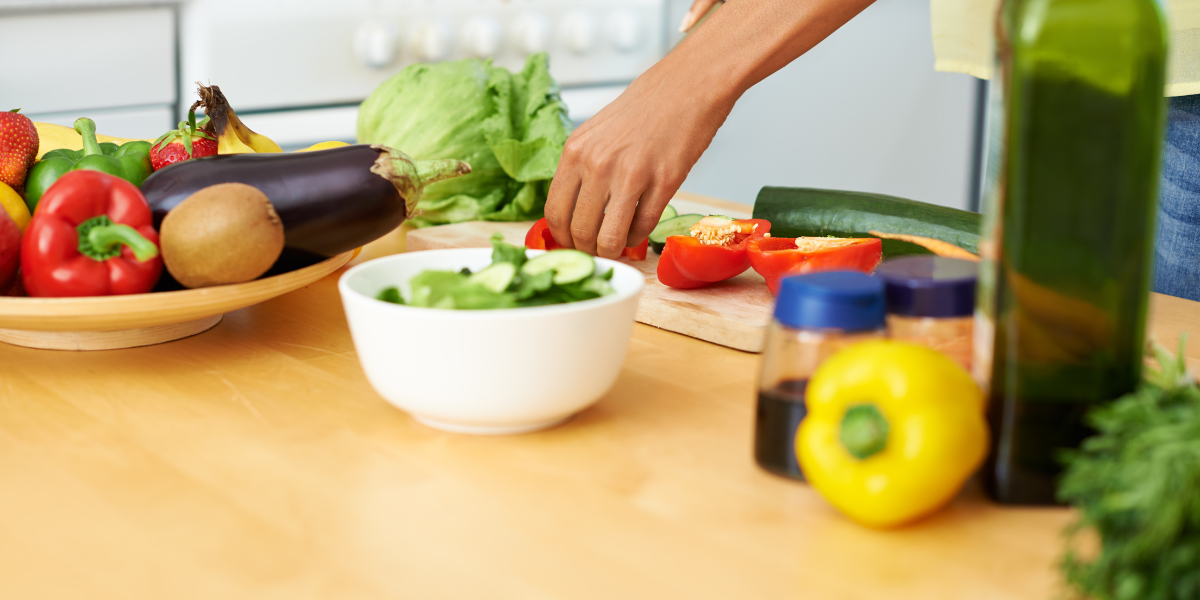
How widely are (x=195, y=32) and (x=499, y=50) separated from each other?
880mm

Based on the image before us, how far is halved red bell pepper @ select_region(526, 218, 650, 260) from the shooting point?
4.20 feet

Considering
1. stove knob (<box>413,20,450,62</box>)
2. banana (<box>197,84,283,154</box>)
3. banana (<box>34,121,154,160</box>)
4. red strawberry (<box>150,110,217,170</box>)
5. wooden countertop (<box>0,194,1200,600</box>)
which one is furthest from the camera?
stove knob (<box>413,20,450,62</box>)

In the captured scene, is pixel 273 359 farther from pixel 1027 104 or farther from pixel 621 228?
pixel 1027 104

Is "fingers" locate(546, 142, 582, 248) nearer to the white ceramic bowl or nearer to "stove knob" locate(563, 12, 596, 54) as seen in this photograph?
the white ceramic bowl

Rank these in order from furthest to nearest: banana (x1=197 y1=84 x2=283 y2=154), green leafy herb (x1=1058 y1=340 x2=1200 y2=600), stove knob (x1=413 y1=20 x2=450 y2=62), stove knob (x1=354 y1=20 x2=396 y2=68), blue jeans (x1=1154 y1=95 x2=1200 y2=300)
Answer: stove knob (x1=413 y1=20 x2=450 y2=62)
stove knob (x1=354 y1=20 x2=396 y2=68)
blue jeans (x1=1154 y1=95 x2=1200 y2=300)
banana (x1=197 y1=84 x2=283 y2=154)
green leafy herb (x1=1058 y1=340 x2=1200 y2=600)

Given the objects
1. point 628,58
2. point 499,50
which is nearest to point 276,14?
point 499,50

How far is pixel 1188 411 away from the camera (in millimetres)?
475

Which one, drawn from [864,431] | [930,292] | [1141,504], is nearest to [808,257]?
[930,292]

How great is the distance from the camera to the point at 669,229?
1.37 meters

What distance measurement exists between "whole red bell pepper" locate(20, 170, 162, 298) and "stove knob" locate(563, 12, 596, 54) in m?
2.28

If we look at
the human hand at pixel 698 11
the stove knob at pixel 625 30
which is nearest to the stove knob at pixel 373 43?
the stove knob at pixel 625 30

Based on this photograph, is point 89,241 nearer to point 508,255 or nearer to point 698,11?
point 508,255

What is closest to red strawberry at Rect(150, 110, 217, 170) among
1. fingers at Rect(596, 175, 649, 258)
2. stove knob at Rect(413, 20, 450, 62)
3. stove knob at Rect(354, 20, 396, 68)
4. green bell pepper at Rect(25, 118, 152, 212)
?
green bell pepper at Rect(25, 118, 152, 212)

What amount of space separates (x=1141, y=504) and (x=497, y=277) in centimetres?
42
